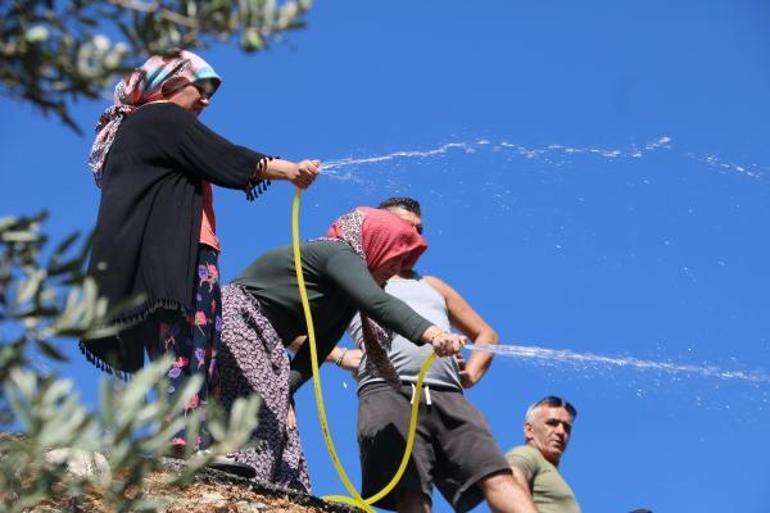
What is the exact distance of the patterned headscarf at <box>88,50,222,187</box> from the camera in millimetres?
6988

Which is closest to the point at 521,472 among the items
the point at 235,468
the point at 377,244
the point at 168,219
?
the point at 377,244

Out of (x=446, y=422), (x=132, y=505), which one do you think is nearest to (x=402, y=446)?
(x=446, y=422)

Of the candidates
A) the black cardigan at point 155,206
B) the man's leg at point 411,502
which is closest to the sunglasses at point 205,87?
the black cardigan at point 155,206

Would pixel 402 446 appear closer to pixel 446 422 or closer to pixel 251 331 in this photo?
pixel 446 422

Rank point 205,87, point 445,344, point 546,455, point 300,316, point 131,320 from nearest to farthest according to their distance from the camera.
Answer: point 131,320
point 445,344
point 205,87
point 300,316
point 546,455

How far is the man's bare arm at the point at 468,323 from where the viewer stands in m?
8.16

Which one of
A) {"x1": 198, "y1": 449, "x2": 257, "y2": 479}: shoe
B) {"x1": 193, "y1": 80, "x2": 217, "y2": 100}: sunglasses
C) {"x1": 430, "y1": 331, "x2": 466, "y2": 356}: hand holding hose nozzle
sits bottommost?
{"x1": 198, "y1": 449, "x2": 257, "y2": 479}: shoe

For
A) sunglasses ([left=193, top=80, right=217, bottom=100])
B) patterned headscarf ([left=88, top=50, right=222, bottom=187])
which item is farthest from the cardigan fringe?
sunglasses ([left=193, top=80, right=217, bottom=100])

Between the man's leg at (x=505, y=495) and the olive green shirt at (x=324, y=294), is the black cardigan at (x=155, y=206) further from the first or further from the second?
the man's leg at (x=505, y=495)

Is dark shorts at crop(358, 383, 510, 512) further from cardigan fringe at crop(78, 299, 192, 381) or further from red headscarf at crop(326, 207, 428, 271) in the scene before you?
cardigan fringe at crop(78, 299, 192, 381)

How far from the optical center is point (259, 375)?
6.93 meters

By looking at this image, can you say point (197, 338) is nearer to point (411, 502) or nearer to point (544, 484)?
point (411, 502)

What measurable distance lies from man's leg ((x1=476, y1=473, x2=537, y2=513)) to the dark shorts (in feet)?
0.14

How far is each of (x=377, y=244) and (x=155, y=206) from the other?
4.04 ft
